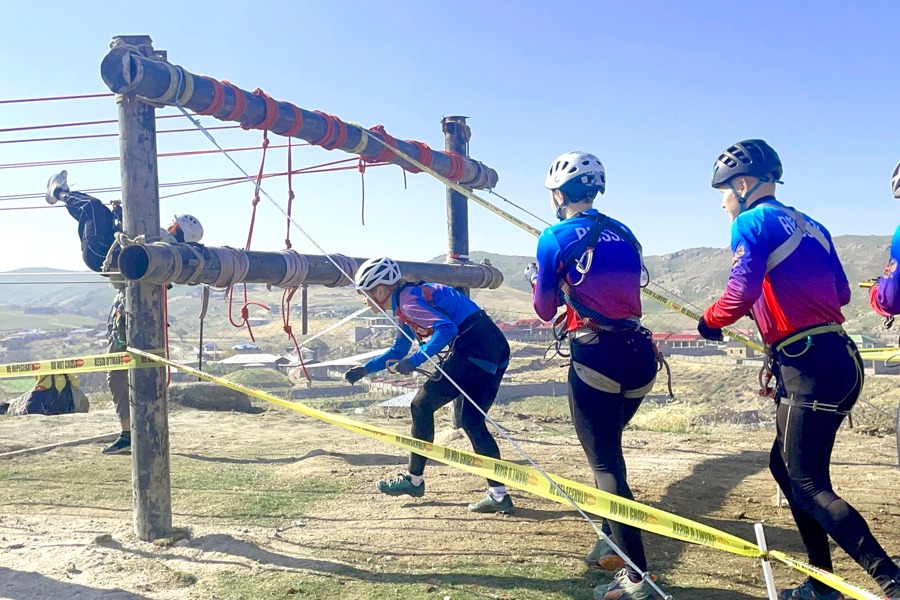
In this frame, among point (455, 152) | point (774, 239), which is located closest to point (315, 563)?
point (774, 239)

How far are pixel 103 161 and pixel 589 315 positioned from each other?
572cm

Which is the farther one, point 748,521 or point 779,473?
point 748,521

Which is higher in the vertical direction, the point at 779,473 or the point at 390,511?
the point at 779,473

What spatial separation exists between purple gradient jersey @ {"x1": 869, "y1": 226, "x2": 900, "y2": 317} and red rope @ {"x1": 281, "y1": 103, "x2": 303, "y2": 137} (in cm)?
472

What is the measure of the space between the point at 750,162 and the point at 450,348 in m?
2.73

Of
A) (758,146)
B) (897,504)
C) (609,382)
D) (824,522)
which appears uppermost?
(758,146)

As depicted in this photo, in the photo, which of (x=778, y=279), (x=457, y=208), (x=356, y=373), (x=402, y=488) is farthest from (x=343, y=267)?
(x=778, y=279)

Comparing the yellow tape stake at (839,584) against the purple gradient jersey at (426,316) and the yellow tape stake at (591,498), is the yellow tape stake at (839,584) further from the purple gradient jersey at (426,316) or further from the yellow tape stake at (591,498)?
the purple gradient jersey at (426,316)

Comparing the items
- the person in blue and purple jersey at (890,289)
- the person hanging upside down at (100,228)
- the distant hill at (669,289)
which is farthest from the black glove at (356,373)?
the distant hill at (669,289)

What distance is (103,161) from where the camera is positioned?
8219 millimetres

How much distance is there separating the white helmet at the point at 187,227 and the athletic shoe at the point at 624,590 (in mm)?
6067

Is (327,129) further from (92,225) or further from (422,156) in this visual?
(92,225)

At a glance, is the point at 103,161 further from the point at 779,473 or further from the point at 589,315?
the point at 779,473

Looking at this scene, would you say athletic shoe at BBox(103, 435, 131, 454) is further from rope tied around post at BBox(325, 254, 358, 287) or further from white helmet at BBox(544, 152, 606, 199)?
white helmet at BBox(544, 152, 606, 199)
